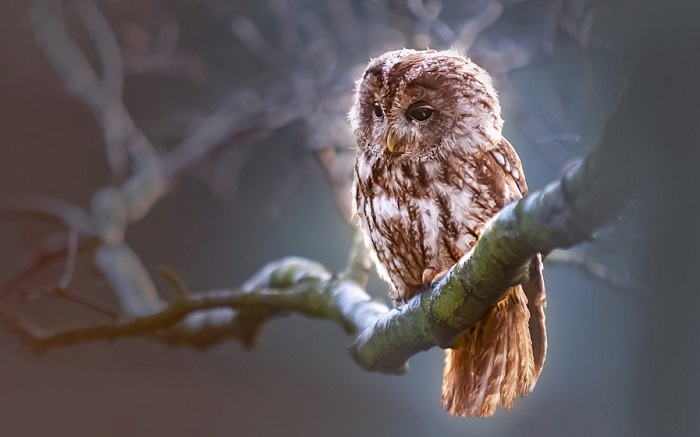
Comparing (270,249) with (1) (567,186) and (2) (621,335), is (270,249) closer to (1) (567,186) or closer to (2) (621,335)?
(2) (621,335)

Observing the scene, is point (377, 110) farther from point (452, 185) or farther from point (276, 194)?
point (276, 194)

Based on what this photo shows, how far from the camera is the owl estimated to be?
79 centimetres

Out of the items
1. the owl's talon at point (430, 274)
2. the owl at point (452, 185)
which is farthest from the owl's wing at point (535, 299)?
the owl's talon at point (430, 274)

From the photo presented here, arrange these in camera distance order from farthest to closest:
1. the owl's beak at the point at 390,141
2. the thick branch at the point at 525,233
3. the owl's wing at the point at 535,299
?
1. the owl's beak at the point at 390,141
2. the owl's wing at the point at 535,299
3. the thick branch at the point at 525,233

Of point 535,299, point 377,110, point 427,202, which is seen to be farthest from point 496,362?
point 377,110

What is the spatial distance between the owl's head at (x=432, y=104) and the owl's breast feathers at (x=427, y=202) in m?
0.02

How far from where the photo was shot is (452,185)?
87cm

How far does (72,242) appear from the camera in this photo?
130cm

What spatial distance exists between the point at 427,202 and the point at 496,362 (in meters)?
0.21

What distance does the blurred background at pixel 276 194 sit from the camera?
0.88 metres

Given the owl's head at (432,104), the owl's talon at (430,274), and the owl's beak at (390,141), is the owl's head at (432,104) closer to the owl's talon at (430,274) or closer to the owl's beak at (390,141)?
the owl's beak at (390,141)

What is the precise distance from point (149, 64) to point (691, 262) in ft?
3.77

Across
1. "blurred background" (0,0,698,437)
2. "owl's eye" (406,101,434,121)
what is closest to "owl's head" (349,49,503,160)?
"owl's eye" (406,101,434,121)

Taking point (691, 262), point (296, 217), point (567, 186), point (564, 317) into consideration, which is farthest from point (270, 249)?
point (567, 186)
